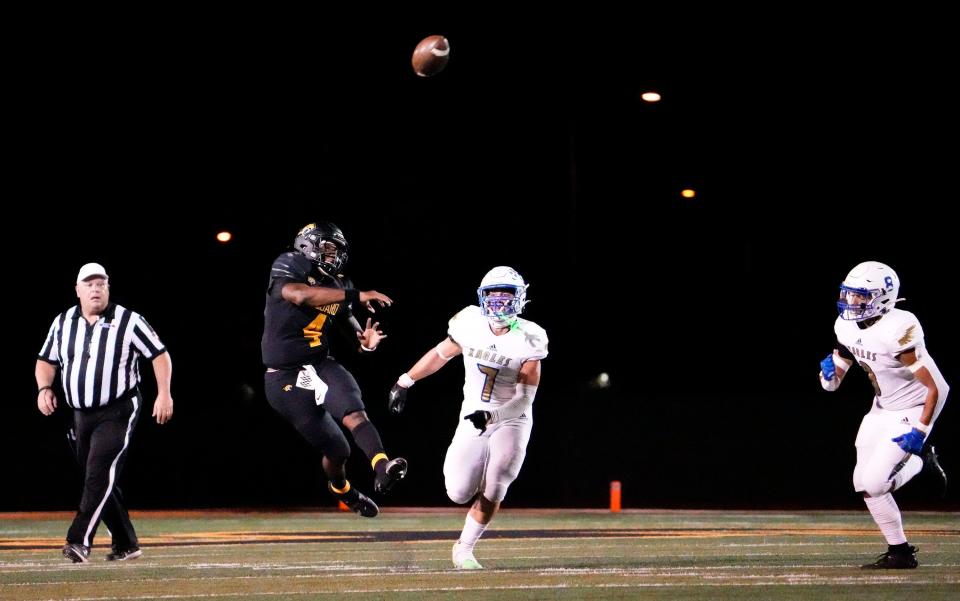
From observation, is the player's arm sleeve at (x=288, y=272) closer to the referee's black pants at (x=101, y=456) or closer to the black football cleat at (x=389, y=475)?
the referee's black pants at (x=101, y=456)

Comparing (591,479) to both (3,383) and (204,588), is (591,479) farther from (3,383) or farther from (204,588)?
(204,588)

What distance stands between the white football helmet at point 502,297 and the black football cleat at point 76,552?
8.83 feet

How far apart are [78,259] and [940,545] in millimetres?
14924

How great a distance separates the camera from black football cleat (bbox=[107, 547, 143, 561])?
8.78m

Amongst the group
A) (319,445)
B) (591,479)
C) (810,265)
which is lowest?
(591,479)

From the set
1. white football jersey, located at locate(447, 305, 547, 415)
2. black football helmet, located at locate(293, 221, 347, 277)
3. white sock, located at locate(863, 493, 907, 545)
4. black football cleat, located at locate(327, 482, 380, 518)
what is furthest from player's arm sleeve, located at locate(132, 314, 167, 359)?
white sock, located at locate(863, 493, 907, 545)

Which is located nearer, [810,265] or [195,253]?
[195,253]

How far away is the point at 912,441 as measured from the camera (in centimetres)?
792

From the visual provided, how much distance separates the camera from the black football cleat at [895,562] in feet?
25.6

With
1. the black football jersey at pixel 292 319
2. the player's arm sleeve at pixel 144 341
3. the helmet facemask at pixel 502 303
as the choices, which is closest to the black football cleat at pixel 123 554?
the player's arm sleeve at pixel 144 341

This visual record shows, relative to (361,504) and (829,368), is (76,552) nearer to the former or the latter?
(361,504)

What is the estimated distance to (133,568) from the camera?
8141 millimetres

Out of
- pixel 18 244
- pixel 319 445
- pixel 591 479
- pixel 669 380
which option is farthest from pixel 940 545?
pixel 18 244

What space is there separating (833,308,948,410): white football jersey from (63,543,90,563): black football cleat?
448 centimetres
